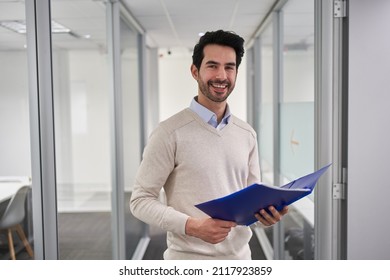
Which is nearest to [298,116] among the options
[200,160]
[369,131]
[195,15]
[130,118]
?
[369,131]

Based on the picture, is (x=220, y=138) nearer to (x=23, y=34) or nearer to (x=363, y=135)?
(x=363, y=135)

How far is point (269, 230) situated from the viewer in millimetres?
2734

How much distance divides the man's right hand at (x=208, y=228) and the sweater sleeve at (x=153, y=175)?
0.21 feet

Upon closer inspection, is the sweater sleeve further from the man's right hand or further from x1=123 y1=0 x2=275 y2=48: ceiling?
x1=123 y1=0 x2=275 y2=48: ceiling

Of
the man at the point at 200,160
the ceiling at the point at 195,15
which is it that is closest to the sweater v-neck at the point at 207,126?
the man at the point at 200,160

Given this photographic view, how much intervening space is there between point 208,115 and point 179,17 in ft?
4.67

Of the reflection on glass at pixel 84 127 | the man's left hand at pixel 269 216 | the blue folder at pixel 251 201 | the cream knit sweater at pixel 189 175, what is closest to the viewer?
the blue folder at pixel 251 201

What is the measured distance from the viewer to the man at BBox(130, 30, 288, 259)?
0.99 m

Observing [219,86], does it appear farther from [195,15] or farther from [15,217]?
[195,15]

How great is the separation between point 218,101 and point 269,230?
1940mm

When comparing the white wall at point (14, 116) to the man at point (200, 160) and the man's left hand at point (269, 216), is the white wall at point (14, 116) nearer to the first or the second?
the man at point (200, 160)

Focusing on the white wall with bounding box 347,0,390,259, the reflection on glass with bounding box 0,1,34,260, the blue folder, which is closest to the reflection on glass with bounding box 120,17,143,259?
the reflection on glass with bounding box 0,1,34,260

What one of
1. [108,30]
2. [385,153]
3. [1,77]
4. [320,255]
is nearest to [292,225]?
[320,255]

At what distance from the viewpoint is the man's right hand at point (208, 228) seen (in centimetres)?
90
